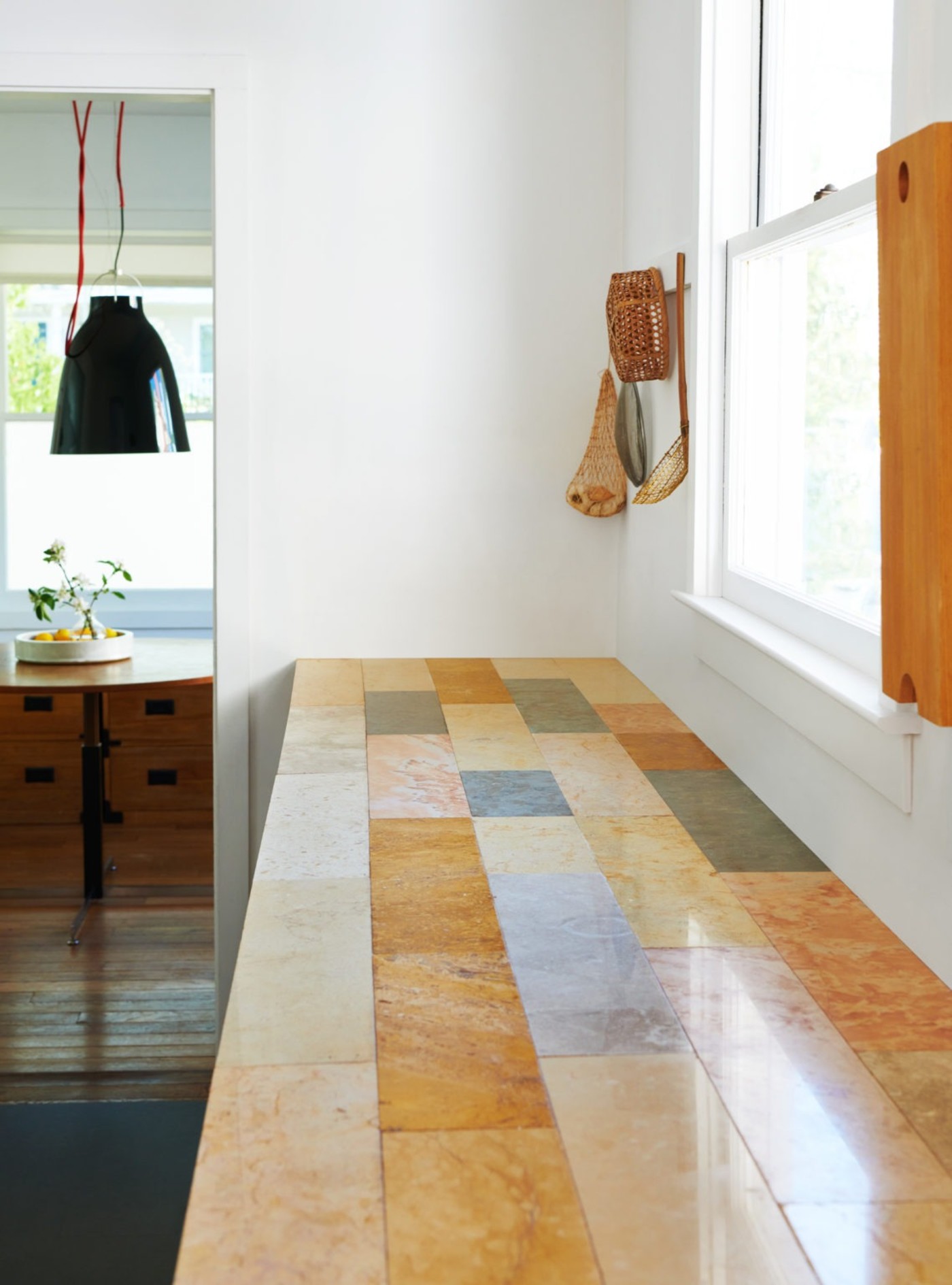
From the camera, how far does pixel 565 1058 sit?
1.06 m

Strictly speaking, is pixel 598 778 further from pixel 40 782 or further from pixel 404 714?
pixel 40 782

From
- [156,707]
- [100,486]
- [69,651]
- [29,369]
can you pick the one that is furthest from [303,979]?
[29,369]

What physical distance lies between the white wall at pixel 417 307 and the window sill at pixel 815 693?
2.84 ft

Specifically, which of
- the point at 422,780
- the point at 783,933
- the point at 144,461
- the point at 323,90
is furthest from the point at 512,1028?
the point at 144,461

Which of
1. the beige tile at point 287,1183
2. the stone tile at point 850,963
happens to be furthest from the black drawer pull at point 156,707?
the beige tile at point 287,1183

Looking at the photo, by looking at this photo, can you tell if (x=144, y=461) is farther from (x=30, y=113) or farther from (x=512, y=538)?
(x=512, y=538)

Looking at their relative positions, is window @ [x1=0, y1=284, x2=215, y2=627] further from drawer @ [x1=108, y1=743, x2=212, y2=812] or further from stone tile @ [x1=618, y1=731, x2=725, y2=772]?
stone tile @ [x1=618, y1=731, x2=725, y2=772]

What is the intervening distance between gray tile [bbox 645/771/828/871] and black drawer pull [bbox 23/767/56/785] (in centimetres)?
322

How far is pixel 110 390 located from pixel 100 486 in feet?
5.56

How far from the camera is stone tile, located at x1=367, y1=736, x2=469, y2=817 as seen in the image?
5.82 feet

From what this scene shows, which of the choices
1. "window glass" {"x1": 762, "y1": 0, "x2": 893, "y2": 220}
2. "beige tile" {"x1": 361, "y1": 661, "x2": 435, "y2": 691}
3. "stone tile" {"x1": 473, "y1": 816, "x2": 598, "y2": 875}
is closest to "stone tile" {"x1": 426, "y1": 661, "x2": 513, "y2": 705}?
"beige tile" {"x1": 361, "y1": 661, "x2": 435, "y2": 691}

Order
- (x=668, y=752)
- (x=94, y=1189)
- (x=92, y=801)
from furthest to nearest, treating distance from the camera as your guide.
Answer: (x=92, y=801), (x=94, y=1189), (x=668, y=752)

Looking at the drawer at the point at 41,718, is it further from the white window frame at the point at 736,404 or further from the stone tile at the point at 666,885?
the stone tile at the point at 666,885

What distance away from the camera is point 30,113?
4871mm
